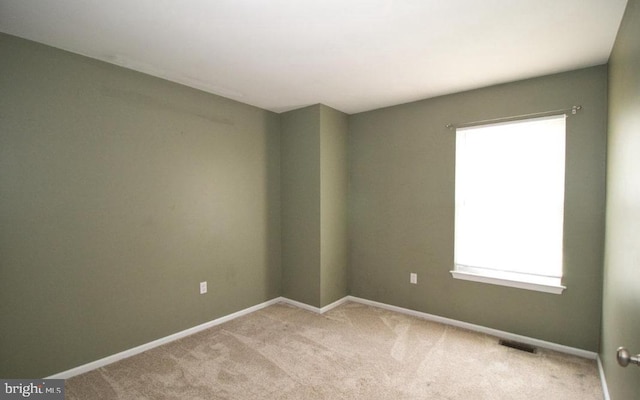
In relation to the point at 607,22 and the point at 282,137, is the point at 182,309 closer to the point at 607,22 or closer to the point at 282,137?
the point at 282,137

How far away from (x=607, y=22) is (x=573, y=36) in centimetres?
18

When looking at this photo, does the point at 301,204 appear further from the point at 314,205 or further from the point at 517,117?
the point at 517,117

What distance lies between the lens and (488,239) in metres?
3.03

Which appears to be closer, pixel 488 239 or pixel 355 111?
pixel 488 239

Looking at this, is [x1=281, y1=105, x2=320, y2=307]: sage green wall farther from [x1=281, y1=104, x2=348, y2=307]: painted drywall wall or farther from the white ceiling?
the white ceiling

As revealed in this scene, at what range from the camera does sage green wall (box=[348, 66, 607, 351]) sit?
8.28 ft

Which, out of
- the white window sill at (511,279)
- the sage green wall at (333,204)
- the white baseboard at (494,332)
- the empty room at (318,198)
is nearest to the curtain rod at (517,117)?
the empty room at (318,198)

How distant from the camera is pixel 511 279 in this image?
287 cm

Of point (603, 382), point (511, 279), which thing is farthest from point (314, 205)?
point (603, 382)

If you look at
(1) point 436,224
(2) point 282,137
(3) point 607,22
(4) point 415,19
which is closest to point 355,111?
(2) point 282,137

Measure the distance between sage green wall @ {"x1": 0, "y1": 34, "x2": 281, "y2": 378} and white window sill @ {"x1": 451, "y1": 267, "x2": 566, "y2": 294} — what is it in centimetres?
244

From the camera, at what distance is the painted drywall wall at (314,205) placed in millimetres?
3590

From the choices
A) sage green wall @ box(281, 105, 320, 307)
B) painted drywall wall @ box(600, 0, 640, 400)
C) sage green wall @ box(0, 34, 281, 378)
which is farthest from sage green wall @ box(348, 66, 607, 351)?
sage green wall @ box(0, 34, 281, 378)

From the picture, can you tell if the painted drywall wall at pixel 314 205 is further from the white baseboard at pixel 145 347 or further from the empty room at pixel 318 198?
the white baseboard at pixel 145 347
